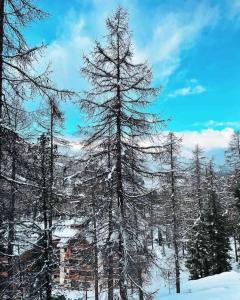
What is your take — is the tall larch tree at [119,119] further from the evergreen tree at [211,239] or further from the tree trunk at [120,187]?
the evergreen tree at [211,239]

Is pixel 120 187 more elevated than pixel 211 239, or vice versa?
pixel 120 187

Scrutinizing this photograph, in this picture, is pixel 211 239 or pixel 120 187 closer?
pixel 120 187

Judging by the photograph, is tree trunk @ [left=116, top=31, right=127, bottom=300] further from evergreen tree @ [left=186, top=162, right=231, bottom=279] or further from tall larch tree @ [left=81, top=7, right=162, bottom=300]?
evergreen tree @ [left=186, top=162, right=231, bottom=279]

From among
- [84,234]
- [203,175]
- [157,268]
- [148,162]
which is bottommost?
[157,268]

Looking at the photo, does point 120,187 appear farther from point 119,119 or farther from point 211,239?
point 211,239

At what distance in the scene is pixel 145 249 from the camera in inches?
637

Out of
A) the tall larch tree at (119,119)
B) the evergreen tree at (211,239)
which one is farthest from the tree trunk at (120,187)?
the evergreen tree at (211,239)

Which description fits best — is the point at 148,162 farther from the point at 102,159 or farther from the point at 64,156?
the point at 64,156

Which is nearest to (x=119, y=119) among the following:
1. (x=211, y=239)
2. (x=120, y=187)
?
(x=120, y=187)

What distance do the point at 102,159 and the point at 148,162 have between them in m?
1.90

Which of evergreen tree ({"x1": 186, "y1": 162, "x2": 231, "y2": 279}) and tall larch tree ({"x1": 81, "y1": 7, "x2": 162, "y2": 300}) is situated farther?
evergreen tree ({"x1": 186, "y1": 162, "x2": 231, "y2": 279})

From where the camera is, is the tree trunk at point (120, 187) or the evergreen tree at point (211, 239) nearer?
the tree trunk at point (120, 187)

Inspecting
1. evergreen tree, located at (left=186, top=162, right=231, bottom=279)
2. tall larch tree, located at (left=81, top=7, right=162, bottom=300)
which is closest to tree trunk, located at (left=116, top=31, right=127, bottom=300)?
tall larch tree, located at (left=81, top=7, right=162, bottom=300)

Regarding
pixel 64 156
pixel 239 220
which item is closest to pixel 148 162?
pixel 64 156
